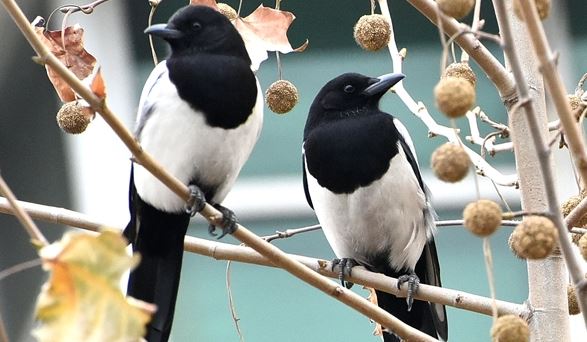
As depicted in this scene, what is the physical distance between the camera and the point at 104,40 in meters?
5.86

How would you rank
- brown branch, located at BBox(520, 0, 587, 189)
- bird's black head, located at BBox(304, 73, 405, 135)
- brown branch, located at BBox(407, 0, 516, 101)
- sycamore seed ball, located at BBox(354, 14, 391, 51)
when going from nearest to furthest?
brown branch, located at BBox(520, 0, 587, 189), brown branch, located at BBox(407, 0, 516, 101), sycamore seed ball, located at BBox(354, 14, 391, 51), bird's black head, located at BBox(304, 73, 405, 135)

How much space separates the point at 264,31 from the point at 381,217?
82 cm

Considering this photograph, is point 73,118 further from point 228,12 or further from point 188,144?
point 228,12

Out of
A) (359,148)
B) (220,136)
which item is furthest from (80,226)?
(359,148)

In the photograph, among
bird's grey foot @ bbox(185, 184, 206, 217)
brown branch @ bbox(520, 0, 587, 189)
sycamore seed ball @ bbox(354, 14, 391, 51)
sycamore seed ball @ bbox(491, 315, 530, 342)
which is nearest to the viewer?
brown branch @ bbox(520, 0, 587, 189)

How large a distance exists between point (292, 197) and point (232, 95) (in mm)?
3166

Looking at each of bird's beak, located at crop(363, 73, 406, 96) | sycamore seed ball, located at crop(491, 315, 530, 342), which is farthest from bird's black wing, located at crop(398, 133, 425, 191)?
sycamore seed ball, located at crop(491, 315, 530, 342)

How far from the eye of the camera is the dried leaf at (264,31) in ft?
8.06

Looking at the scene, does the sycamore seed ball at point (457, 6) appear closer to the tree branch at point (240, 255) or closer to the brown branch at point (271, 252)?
the brown branch at point (271, 252)

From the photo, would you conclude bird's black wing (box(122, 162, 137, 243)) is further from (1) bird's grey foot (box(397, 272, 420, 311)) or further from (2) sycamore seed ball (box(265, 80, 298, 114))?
(1) bird's grey foot (box(397, 272, 420, 311))

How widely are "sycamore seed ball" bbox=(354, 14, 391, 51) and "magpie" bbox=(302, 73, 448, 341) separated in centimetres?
61

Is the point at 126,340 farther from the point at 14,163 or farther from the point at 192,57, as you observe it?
the point at 14,163

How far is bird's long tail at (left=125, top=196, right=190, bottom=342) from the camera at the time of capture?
101 inches

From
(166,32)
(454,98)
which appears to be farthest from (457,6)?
(166,32)
